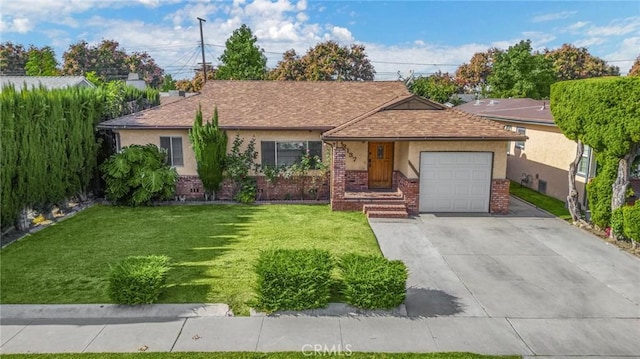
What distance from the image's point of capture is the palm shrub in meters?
14.3

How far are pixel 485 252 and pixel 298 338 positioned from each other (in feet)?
20.1

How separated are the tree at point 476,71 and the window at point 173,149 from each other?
50642 millimetres

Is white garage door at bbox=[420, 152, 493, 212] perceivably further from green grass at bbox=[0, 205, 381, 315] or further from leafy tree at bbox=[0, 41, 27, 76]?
leafy tree at bbox=[0, 41, 27, 76]

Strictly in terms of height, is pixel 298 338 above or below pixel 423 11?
below

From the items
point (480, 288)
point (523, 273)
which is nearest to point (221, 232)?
point (480, 288)

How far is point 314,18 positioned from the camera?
2516cm

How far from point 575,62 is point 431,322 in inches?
2312

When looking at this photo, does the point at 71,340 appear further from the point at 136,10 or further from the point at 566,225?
the point at 136,10

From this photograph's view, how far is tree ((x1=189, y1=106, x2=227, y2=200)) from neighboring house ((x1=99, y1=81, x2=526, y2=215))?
46 cm

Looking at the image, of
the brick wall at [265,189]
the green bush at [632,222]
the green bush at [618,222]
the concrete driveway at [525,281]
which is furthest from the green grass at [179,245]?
the green bush at [618,222]

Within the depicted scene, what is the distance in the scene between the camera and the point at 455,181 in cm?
1398

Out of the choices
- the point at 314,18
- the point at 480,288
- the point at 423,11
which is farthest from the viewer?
the point at 314,18

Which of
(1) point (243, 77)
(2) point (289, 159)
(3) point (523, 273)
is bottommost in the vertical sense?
(3) point (523, 273)

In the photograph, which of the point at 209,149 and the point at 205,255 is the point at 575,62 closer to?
the point at 209,149
